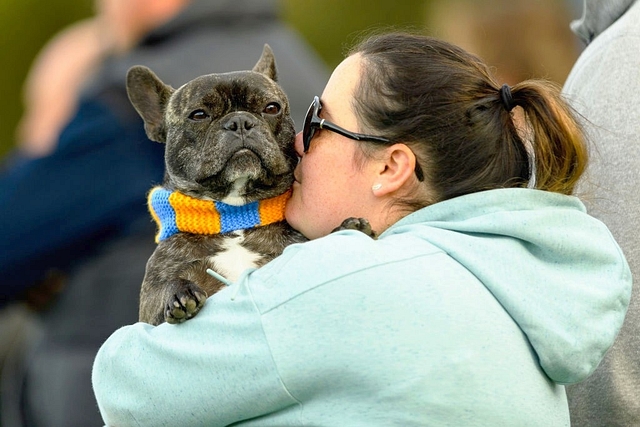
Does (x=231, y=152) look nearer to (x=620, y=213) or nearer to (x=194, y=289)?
(x=194, y=289)

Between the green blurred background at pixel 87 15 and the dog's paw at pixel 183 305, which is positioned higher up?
the dog's paw at pixel 183 305

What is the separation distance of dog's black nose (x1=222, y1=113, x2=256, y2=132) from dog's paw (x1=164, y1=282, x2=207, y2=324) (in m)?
0.56

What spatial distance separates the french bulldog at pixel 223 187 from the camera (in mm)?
2568

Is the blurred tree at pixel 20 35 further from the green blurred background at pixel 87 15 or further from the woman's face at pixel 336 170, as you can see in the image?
the woman's face at pixel 336 170

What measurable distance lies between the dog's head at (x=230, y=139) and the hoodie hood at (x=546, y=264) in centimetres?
55

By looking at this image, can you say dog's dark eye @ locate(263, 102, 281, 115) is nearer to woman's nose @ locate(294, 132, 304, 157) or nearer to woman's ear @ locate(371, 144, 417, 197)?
woman's nose @ locate(294, 132, 304, 157)

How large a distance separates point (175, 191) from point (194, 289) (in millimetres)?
481

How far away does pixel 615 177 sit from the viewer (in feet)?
8.47

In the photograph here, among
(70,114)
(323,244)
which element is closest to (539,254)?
(323,244)

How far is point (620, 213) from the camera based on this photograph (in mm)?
2555

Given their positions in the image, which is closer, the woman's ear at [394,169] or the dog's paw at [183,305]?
the dog's paw at [183,305]

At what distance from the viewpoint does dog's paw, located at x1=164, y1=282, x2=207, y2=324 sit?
2123mm

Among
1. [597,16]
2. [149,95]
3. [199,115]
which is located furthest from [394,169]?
[597,16]

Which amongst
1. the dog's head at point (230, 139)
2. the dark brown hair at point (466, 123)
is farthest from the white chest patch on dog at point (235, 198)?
the dark brown hair at point (466, 123)
